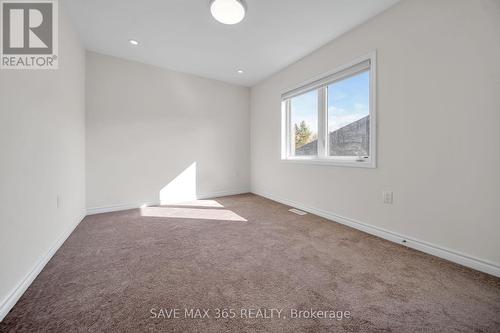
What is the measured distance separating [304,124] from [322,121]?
458 millimetres

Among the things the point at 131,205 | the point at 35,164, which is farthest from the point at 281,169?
the point at 35,164

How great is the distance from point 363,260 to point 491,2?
2.21 meters

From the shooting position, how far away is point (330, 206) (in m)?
2.69

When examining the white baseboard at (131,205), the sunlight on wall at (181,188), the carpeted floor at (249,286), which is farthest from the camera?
the sunlight on wall at (181,188)

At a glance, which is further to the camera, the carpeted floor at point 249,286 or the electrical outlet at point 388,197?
the electrical outlet at point 388,197

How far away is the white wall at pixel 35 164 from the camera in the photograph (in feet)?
3.85

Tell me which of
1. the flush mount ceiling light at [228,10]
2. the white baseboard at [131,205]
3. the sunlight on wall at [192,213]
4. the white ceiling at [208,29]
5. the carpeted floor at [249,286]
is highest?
the white ceiling at [208,29]

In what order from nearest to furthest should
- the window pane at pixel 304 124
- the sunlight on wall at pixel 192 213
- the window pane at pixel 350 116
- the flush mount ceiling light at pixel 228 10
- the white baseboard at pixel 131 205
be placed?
the flush mount ceiling light at pixel 228 10, the window pane at pixel 350 116, the sunlight on wall at pixel 192 213, the white baseboard at pixel 131 205, the window pane at pixel 304 124

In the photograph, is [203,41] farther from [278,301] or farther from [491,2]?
[278,301]

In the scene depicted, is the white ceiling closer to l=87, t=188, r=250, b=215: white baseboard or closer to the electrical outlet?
the electrical outlet

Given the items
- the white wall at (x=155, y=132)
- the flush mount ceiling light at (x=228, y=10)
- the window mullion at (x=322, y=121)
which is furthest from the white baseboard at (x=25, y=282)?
Answer: the window mullion at (x=322, y=121)

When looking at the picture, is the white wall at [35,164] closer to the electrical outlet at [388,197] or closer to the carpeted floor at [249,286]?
the carpeted floor at [249,286]

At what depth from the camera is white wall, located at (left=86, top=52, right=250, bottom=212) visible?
2959mm

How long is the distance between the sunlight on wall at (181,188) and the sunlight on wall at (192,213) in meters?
0.36
